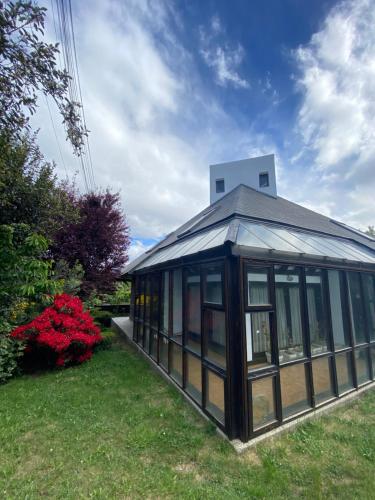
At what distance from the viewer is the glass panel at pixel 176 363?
514 centimetres

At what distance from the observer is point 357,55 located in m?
5.38

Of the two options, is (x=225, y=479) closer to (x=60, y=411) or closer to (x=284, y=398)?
(x=284, y=398)

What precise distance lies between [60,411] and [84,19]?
7826 millimetres

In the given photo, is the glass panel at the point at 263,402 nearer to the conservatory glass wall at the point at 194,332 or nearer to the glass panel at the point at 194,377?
the conservatory glass wall at the point at 194,332

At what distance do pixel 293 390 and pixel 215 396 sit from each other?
141 cm

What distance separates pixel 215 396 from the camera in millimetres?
3789

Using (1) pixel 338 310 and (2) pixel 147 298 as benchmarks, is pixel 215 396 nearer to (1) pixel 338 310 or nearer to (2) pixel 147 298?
(1) pixel 338 310

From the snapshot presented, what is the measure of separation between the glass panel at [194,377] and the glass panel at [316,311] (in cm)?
221

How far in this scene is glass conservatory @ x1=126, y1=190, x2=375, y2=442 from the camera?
134 inches

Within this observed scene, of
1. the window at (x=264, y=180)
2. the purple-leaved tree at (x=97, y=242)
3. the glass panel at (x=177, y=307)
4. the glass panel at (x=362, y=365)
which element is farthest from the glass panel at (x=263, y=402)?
the window at (x=264, y=180)

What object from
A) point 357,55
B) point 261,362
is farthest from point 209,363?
point 357,55

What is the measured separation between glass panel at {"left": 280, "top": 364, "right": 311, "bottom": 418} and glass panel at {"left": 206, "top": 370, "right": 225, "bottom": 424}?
42.0 inches

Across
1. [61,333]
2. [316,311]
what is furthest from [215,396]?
[61,333]

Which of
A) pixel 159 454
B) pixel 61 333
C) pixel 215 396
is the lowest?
pixel 159 454
